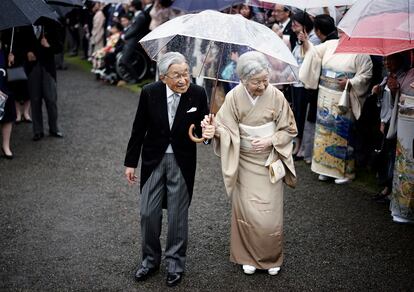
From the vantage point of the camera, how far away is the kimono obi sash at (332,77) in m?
7.00

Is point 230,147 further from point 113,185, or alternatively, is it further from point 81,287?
point 113,185

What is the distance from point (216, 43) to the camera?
518 centimetres

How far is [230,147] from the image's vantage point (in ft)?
15.8

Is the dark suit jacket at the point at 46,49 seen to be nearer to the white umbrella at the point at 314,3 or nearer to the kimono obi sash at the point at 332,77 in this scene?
the white umbrella at the point at 314,3

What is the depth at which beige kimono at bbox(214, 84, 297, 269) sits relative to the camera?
15.7ft

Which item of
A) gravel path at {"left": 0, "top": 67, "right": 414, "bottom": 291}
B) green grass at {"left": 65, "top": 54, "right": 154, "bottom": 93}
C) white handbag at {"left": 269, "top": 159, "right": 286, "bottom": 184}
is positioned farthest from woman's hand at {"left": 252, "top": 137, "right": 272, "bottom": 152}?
green grass at {"left": 65, "top": 54, "right": 154, "bottom": 93}

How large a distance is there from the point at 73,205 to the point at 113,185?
777 mm

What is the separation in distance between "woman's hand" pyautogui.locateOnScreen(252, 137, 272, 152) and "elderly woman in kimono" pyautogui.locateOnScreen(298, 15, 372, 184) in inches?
96.6

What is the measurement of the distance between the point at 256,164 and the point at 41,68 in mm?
5118

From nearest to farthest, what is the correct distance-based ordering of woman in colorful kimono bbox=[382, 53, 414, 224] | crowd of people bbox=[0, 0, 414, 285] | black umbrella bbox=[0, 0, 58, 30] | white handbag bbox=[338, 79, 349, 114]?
crowd of people bbox=[0, 0, 414, 285] → black umbrella bbox=[0, 0, 58, 30] → woman in colorful kimono bbox=[382, 53, 414, 224] → white handbag bbox=[338, 79, 349, 114]

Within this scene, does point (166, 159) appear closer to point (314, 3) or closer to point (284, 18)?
point (314, 3)

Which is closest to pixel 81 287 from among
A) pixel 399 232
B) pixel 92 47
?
pixel 399 232

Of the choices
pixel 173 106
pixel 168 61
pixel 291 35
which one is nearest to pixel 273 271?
pixel 173 106

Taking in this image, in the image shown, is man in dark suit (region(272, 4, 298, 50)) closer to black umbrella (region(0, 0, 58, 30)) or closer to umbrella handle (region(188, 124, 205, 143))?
black umbrella (region(0, 0, 58, 30))
